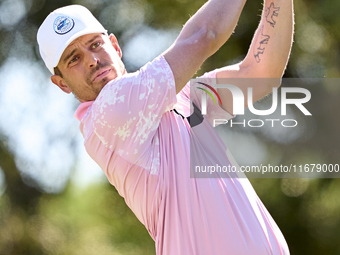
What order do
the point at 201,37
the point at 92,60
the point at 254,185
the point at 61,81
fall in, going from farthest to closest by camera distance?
the point at 254,185
the point at 61,81
the point at 92,60
the point at 201,37

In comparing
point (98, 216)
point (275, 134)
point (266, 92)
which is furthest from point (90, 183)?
point (266, 92)

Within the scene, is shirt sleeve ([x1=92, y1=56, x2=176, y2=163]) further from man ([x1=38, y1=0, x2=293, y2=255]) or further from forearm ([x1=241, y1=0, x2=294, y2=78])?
forearm ([x1=241, y1=0, x2=294, y2=78])

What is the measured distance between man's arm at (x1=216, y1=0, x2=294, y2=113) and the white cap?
547 mm

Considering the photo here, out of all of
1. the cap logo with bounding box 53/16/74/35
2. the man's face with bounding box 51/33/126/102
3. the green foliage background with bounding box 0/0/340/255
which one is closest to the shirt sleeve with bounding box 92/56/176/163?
the man's face with bounding box 51/33/126/102

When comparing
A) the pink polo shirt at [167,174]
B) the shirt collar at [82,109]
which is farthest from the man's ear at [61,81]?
the pink polo shirt at [167,174]

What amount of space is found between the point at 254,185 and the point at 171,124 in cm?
341

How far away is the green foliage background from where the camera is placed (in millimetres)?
5195

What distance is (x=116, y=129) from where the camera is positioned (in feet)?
5.40

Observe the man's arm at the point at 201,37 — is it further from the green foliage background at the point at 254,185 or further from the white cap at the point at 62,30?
the green foliage background at the point at 254,185

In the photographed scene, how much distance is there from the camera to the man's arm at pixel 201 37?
1.58 metres

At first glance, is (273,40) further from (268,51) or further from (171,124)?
(171,124)

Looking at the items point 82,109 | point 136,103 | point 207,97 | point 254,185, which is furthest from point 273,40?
point 254,185

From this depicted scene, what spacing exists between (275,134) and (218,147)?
3.35 metres

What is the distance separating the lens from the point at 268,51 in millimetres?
1932
